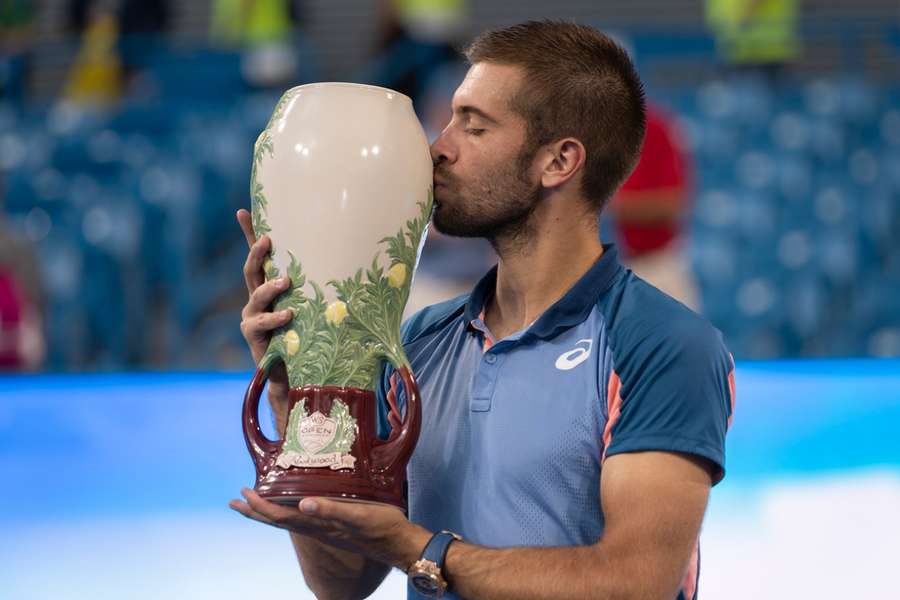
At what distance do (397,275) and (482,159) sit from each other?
0.19 meters

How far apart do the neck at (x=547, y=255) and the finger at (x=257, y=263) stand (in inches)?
12.7

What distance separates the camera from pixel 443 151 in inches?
70.0

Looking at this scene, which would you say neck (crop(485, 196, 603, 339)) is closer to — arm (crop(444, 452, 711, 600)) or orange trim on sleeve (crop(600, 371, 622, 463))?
orange trim on sleeve (crop(600, 371, 622, 463))

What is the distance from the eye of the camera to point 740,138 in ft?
22.4

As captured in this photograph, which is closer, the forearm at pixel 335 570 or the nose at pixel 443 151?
the nose at pixel 443 151

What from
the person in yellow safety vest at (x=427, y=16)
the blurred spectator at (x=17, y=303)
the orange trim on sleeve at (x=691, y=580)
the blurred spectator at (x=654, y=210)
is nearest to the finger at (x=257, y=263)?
the orange trim on sleeve at (x=691, y=580)

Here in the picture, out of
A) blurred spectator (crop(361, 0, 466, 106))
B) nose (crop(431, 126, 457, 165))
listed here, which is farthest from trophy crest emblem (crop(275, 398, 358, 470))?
blurred spectator (crop(361, 0, 466, 106))

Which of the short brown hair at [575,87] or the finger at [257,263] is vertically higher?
the short brown hair at [575,87]

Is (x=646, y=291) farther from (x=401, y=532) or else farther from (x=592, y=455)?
(x=401, y=532)

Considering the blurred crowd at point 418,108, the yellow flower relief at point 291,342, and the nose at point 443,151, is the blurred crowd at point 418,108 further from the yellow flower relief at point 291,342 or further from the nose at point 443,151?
the yellow flower relief at point 291,342

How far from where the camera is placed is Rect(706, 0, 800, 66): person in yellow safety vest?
21.8 ft

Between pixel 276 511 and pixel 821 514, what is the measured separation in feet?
5.26

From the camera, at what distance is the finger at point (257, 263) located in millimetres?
1704

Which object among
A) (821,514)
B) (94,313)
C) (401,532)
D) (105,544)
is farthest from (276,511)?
(94,313)
